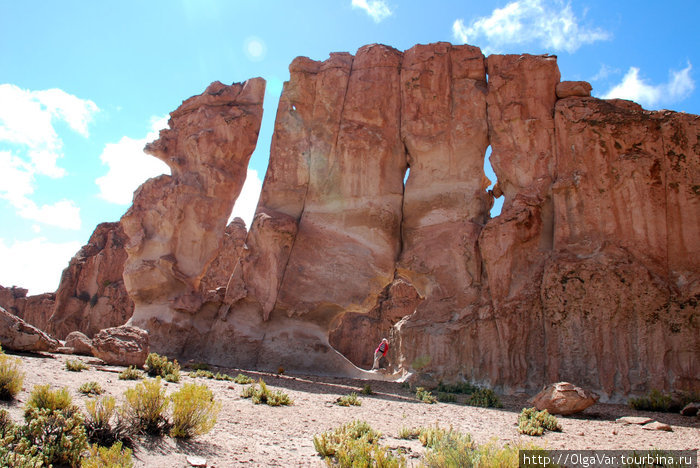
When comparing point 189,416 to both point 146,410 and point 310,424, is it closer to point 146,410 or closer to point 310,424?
point 146,410

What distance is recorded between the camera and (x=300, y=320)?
15344mm

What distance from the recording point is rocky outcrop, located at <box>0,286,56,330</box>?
2908cm

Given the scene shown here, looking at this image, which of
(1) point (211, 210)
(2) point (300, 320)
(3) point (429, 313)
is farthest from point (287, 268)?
(3) point (429, 313)

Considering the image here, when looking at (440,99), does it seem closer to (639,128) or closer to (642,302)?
(639,128)

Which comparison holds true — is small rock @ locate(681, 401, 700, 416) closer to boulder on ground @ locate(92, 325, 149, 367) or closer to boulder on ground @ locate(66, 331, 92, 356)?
boulder on ground @ locate(92, 325, 149, 367)

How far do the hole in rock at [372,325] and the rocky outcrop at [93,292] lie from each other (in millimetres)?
11285

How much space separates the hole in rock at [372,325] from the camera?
26344mm

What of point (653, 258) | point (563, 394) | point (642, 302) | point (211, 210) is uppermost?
point (211, 210)

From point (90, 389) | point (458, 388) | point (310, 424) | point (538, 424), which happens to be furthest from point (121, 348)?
point (538, 424)

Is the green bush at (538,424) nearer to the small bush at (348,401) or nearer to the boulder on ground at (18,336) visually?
the small bush at (348,401)

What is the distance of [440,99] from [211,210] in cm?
822

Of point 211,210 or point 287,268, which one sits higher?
point 211,210

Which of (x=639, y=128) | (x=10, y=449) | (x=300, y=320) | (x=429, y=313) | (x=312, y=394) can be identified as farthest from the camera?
(x=300, y=320)

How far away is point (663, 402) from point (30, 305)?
32245 millimetres
